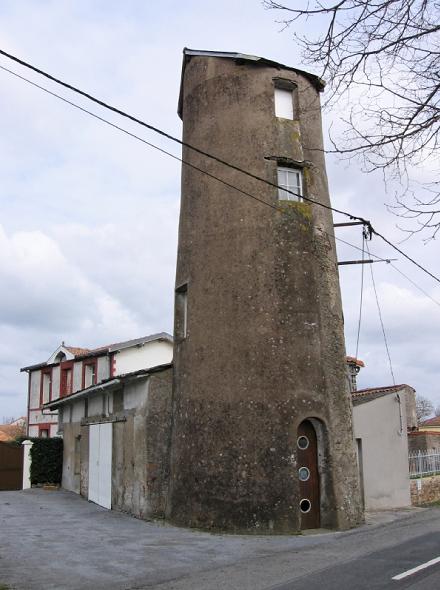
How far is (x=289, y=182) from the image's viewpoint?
1566 cm

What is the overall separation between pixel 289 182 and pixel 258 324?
155 inches

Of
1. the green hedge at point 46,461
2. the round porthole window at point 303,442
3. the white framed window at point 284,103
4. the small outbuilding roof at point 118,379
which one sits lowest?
the green hedge at point 46,461

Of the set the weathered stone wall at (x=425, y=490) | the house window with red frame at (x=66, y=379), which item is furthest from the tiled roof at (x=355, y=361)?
the house window with red frame at (x=66, y=379)

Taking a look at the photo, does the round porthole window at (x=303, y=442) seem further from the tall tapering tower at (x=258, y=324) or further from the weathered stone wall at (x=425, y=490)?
the weathered stone wall at (x=425, y=490)

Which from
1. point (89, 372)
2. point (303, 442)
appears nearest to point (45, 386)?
point (89, 372)

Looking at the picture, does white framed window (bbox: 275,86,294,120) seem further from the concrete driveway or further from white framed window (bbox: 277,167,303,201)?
the concrete driveway

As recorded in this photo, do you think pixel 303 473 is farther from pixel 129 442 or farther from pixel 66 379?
pixel 66 379

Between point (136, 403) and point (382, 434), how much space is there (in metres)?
7.62

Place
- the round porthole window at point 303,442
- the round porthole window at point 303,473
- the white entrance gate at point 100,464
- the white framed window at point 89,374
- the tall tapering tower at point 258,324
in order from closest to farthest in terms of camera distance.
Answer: the tall tapering tower at point 258,324, the round porthole window at point 303,473, the round porthole window at point 303,442, the white entrance gate at point 100,464, the white framed window at point 89,374

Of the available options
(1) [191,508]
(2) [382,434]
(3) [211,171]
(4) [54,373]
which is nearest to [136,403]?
(1) [191,508]

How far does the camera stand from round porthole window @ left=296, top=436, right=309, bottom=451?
545 inches

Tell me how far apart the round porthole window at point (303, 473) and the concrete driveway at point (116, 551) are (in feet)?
4.26

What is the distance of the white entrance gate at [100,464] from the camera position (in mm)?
18141

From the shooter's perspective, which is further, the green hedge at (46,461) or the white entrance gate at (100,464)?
the green hedge at (46,461)
